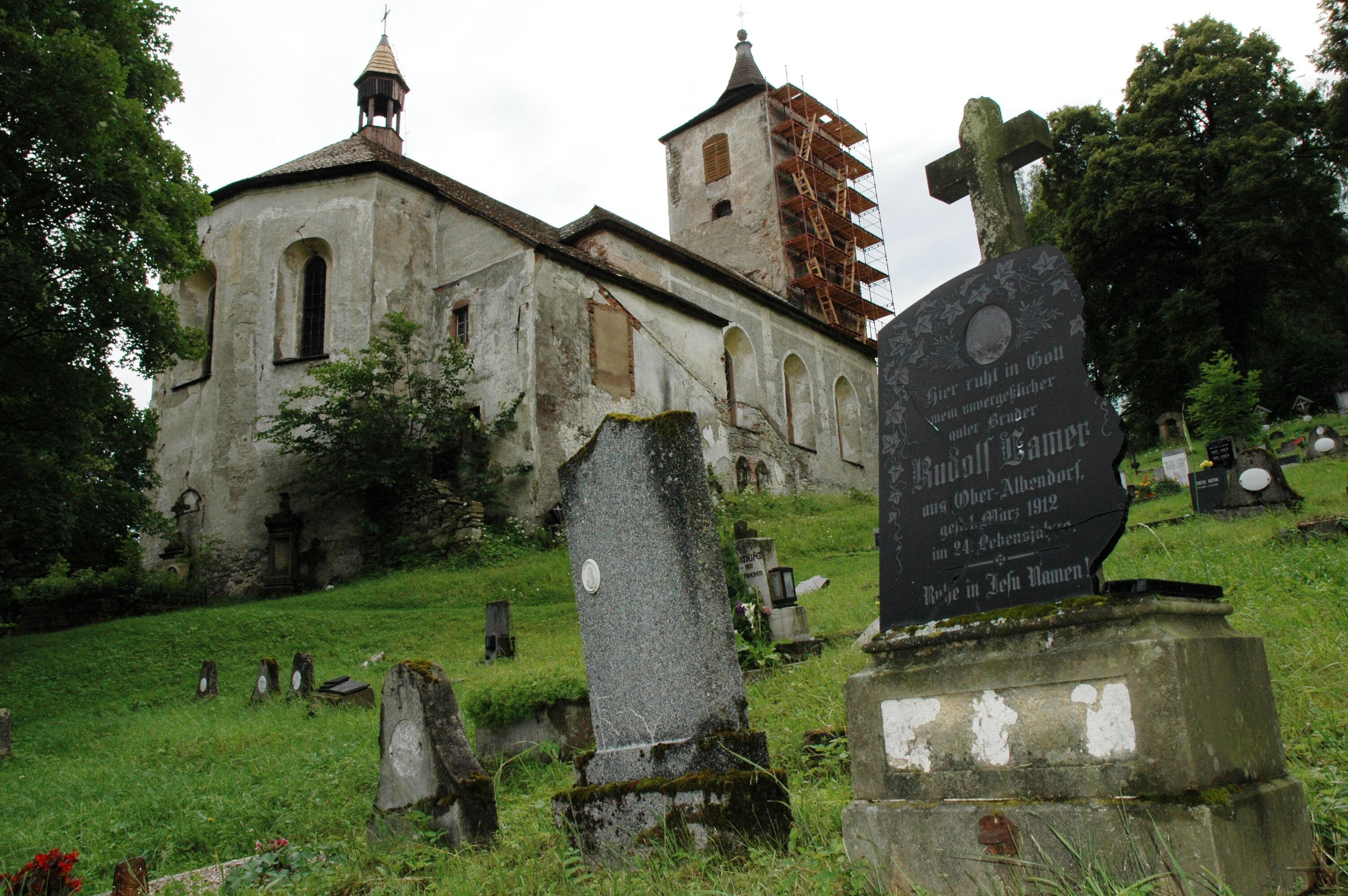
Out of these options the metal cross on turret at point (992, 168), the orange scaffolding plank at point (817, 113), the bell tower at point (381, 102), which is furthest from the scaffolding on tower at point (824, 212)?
the metal cross on turret at point (992, 168)

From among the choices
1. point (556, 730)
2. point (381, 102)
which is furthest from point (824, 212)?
point (556, 730)

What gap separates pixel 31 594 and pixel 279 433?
5473 mm

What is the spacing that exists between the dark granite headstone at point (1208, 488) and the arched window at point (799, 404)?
15.7 meters

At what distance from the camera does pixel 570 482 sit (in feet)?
14.6

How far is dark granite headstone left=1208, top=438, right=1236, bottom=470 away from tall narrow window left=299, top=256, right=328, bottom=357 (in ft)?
53.6

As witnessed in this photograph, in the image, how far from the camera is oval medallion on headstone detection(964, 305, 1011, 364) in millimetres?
3008

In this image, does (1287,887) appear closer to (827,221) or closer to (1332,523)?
(1332,523)

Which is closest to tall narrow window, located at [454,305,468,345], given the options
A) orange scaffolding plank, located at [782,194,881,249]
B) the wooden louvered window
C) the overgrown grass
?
the overgrown grass

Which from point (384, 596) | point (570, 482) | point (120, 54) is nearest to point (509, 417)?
point (384, 596)

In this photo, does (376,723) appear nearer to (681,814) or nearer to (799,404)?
(681,814)

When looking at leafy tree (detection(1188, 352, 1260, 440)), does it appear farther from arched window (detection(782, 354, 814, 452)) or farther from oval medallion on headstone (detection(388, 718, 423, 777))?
oval medallion on headstone (detection(388, 718, 423, 777))

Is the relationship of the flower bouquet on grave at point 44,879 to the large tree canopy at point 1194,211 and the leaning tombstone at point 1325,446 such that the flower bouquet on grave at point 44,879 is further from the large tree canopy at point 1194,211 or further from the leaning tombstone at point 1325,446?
the large tree canopy at point 1194,211

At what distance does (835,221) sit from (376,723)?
93.2 feet

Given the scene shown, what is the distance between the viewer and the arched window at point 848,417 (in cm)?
2898
